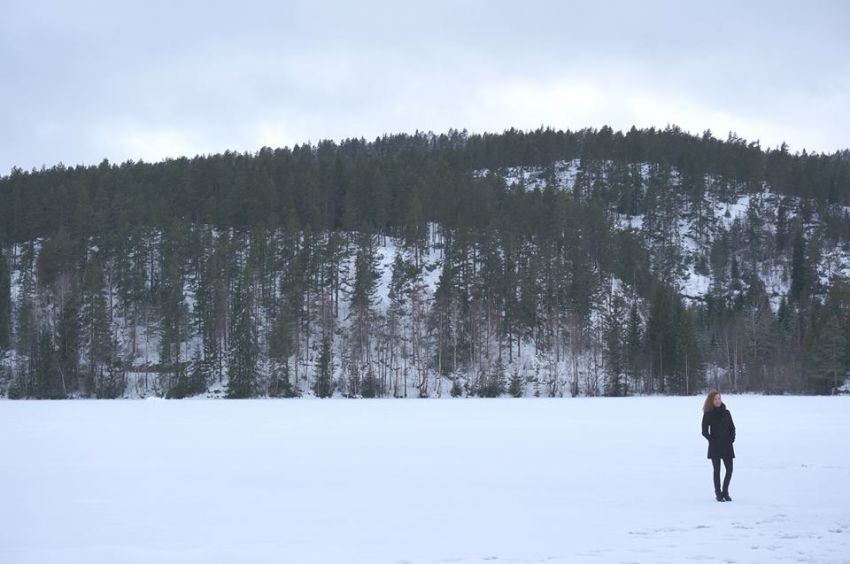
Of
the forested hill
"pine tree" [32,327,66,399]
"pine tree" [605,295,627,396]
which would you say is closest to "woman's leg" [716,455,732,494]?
the forested hill

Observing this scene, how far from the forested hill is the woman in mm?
59234

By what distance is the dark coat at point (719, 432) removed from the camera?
44.0 ft

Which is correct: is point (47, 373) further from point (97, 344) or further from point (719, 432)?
point (719, 432)

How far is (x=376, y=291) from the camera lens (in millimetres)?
83562

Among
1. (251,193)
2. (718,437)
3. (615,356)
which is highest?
(251,193)

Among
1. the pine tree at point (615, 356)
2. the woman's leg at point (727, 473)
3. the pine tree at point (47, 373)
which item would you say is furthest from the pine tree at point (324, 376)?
the woman's leg at point (727, 473)

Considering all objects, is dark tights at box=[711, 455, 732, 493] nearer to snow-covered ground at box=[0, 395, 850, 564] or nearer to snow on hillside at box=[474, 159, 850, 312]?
snow-covered ground at box=[0, 395, 850, 564]

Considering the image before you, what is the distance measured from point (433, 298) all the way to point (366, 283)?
8625 mm

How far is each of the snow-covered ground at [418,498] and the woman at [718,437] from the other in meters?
0.41

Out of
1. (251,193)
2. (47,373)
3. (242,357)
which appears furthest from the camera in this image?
(251,193)

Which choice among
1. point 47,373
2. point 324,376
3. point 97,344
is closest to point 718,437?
point 324,376

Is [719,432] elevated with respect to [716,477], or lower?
elevated

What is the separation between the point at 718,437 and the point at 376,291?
7098 centimetres

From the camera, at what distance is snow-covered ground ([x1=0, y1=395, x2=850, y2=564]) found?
32.6 ft
